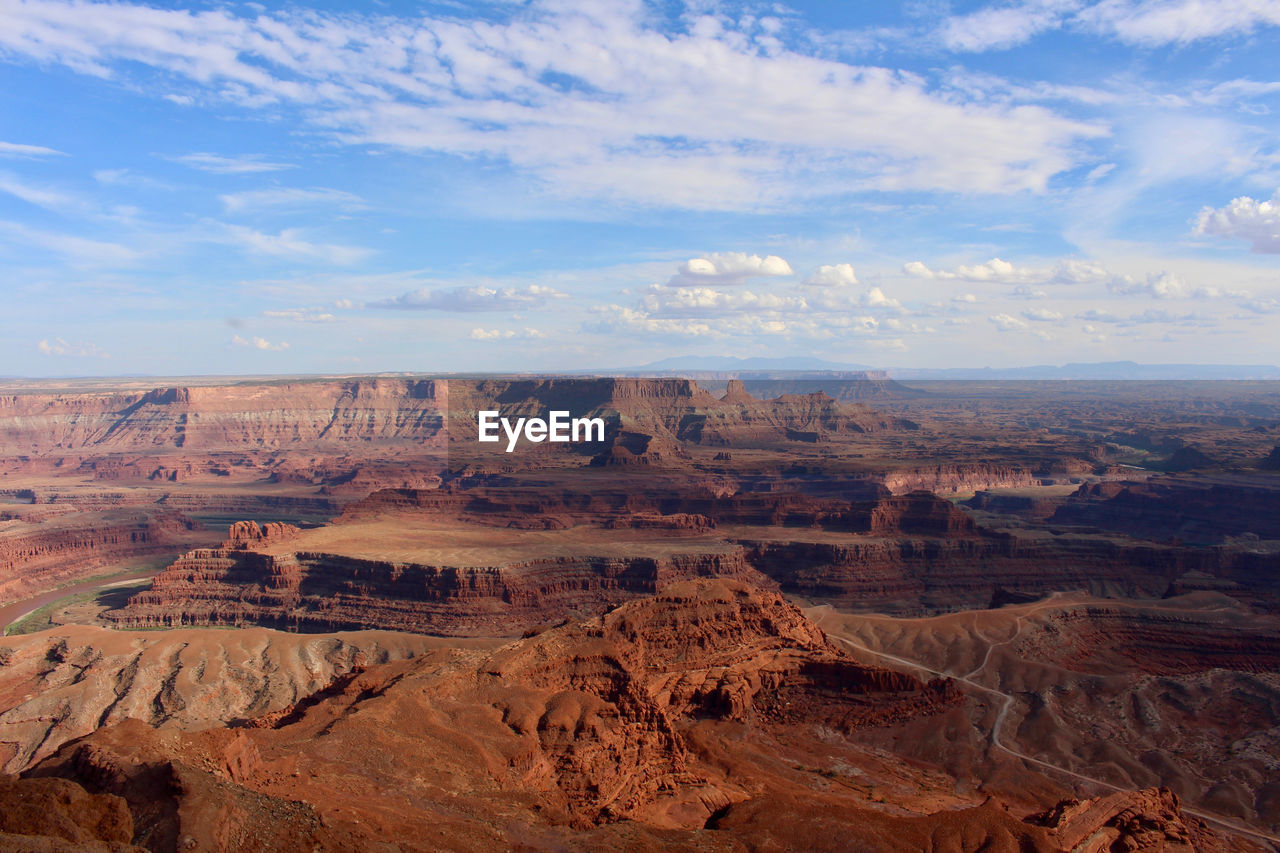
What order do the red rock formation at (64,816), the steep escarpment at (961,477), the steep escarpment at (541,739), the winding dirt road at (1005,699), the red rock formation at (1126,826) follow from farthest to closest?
the steep escarpment at (961,477)
the winding dirt road at (1005,699)
the red rock formation at (1126,826)
the steep escarpment at (541,739)
the red rock formation at (64,816)

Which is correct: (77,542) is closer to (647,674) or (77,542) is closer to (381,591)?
(381,591)

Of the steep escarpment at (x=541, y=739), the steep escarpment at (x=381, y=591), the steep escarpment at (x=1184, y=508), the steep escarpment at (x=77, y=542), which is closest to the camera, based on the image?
the steep escarpment at (x=541, y=739)

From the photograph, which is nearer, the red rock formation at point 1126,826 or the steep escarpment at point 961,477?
the red rock formation at point 1126,826

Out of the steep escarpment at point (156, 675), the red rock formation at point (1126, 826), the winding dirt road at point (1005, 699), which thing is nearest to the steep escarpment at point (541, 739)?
the winding dirt road at point (1005, 699)

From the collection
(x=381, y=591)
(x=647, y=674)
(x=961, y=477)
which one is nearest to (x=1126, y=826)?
(x=647, y=674)

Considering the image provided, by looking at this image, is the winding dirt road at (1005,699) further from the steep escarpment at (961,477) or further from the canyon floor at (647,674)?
the steep escarpment at (961,477)

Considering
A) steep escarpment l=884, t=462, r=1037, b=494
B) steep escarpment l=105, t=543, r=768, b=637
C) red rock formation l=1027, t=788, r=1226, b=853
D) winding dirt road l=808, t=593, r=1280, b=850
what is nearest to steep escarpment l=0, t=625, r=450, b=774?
steep escarpment l=105, t=543, r=768, b=637

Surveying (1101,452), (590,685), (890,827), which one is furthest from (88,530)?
(1101,452)

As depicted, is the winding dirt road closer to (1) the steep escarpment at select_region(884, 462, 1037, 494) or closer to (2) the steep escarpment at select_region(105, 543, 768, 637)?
(2) the steep escarpment at select_region(105, 543, 768, 637)

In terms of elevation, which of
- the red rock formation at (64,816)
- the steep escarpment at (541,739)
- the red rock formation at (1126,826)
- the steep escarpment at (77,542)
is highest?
the red rock formation at (64,816)
